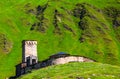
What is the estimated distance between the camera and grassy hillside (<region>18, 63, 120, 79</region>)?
101725mm

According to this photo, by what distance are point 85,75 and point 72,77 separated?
3323 millimetres

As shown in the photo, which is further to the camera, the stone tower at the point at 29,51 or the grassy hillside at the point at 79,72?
the stone tower at the point at 29,51

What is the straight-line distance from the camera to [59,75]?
105 meters

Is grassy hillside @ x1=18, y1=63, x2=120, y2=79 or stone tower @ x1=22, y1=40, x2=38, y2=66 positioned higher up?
stone tower @ x1=22, y1=40, x2=38, y2=66

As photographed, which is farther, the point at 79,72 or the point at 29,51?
the point at 29,51

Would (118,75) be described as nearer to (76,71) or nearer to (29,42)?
(76,71)

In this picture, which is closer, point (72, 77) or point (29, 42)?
point (72, 77)

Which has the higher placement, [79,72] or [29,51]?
[29,51]

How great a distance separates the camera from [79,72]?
350 feet

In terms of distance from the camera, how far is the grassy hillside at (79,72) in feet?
334

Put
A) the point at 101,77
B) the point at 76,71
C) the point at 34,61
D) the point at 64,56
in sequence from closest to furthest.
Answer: the point at 101,77, the point at 76,71, the point at 64,56, the point at 34,61

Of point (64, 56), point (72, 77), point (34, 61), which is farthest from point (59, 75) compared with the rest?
point (34, 61)

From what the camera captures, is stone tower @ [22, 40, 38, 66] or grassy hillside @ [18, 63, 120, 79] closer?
grassy hillside @ [18, 63, 120, 79]

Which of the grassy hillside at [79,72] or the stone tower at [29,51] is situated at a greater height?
the stone tower at [29,51]
